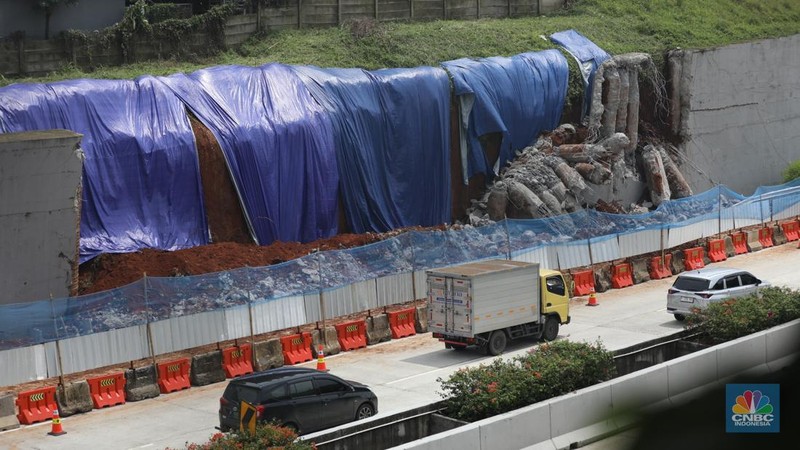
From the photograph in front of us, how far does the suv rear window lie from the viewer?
87.7ft

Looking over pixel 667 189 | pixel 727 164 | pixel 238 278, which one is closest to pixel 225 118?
pixel 238 278

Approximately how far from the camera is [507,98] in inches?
1517

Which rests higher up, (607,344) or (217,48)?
(217,48)

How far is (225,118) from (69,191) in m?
7.40

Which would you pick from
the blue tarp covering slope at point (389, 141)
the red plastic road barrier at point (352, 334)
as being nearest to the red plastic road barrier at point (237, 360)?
the red plastic road barrier at point (352, 334)

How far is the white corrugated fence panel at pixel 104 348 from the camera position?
21047 millimetres

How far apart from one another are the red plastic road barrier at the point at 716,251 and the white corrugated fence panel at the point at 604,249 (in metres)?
4.27

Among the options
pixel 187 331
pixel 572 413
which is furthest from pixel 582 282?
pixel 572 413

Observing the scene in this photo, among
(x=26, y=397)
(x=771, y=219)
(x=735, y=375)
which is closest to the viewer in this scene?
(x=735, y=375)

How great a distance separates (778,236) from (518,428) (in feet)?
77.5

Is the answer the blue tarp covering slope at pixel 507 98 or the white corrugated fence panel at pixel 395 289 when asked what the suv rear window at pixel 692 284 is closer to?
the white corrugated fence panel at pixel 395 289

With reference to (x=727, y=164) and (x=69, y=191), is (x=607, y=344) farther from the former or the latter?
(x=727, y=164)

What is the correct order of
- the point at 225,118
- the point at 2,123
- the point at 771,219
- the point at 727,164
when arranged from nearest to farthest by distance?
1. the point at 2,123
2. the point at 225,118
3. the point at 771,219
4. the point at 727,164

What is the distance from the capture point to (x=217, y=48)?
3916 centimetres
